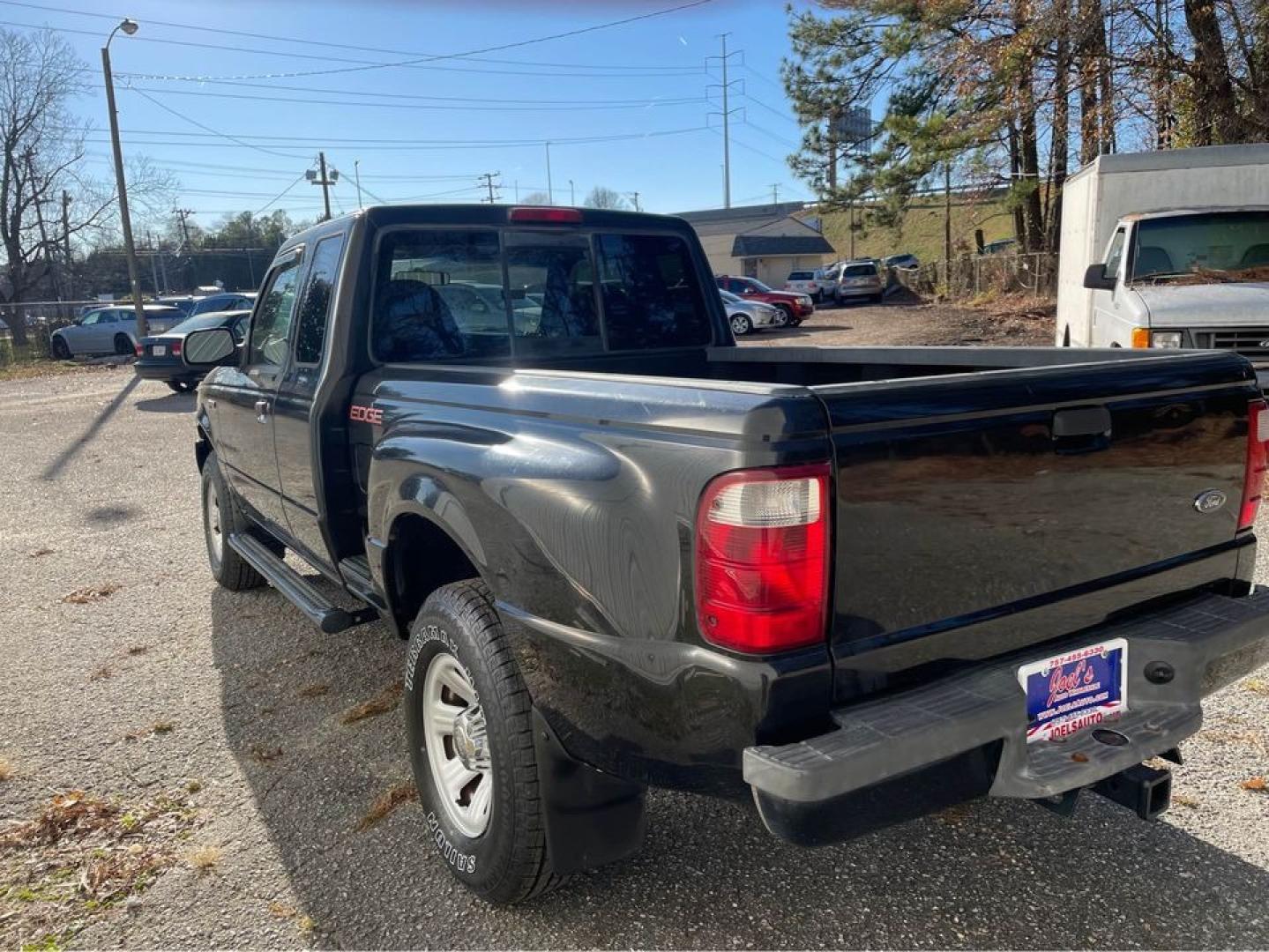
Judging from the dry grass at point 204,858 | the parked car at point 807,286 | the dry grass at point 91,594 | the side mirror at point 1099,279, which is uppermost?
the parked car at point 807,286

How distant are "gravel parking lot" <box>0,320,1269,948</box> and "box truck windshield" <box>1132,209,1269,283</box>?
235 inches

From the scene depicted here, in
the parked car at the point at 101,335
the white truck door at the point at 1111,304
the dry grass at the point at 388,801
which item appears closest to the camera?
the dry grass at the point at 388,801

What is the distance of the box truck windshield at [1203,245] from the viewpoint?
8445 millimetres

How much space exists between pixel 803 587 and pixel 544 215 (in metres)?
2.47

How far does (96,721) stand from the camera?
13.0 feet

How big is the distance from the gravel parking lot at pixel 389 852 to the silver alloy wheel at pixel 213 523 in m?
1.21

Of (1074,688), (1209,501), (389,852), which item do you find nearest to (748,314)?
(1209,501)

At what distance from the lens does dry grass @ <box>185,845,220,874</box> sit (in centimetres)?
289

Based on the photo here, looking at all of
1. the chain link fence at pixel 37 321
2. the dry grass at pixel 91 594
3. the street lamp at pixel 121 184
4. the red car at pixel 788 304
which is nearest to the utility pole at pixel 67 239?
the chain link fence at pixel 37 321

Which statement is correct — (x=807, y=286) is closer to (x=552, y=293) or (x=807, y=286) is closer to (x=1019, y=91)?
(x=1019, y=91)

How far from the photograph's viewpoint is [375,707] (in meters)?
3.96

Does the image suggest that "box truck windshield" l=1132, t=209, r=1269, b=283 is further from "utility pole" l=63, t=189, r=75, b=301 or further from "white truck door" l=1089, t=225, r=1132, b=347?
"utility pole" l=63, t=189, r=75, b=301

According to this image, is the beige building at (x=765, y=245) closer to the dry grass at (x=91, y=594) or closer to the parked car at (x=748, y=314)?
the parked car at (x=748, y=314)

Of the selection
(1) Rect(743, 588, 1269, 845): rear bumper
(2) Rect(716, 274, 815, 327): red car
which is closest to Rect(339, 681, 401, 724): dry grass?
(1) Rect(743, 588, 1269, 845): rear bumper
